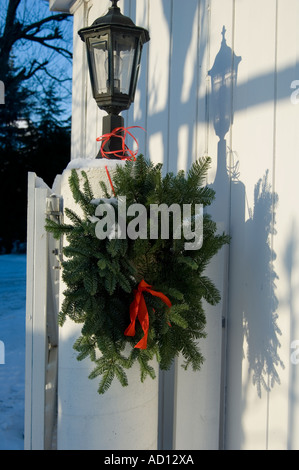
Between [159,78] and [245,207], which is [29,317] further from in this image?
[159,78]

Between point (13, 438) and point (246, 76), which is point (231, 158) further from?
point (13, 438)

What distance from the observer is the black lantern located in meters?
1.93

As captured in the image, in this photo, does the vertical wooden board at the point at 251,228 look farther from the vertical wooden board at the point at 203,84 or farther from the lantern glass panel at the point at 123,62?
the lantern glass panel at the point at 123,62

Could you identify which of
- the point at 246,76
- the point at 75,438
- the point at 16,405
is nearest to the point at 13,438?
the point at 16,405

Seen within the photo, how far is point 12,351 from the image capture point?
5555mm

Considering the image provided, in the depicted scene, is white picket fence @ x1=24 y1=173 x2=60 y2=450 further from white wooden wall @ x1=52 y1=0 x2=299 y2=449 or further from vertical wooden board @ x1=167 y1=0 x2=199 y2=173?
vertical wooden board @ x1=167 y1=0 x2=199 y2=173

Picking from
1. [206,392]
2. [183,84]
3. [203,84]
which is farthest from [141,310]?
[183,84]

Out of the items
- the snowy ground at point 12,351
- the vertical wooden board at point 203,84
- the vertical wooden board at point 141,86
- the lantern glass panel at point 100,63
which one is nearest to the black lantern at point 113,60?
the lantern glass panel at point 100,63

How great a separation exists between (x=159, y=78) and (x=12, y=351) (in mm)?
3886

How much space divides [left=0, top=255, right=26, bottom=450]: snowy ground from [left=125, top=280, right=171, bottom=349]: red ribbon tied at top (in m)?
2.06


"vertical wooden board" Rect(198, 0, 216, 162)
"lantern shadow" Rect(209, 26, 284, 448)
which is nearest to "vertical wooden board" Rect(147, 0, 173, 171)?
"vertical wooden board" Rect(198, 0, 216, 162)

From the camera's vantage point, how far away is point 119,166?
166 centimetres

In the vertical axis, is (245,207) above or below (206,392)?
above

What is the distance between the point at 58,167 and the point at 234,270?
29.8 ft
